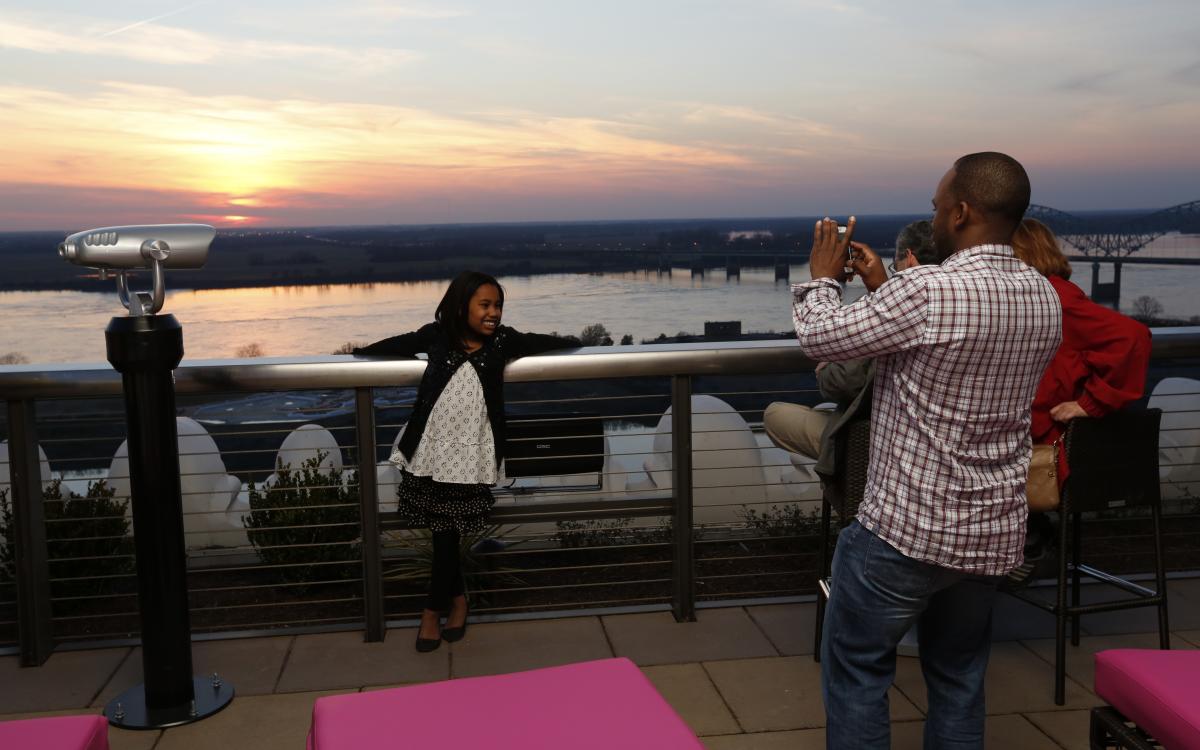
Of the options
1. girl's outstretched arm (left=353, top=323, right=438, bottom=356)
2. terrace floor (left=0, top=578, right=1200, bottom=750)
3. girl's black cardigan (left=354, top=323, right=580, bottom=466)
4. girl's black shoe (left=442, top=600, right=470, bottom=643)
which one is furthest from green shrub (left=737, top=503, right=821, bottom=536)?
girl's outstretched arm (left=353, top=323, right=438, bottom=356)

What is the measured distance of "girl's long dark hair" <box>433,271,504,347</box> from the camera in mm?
3559

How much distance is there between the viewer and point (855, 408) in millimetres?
2814

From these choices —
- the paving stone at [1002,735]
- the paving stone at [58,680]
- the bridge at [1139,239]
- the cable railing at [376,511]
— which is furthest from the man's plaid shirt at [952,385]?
the bridge at [1139,239]

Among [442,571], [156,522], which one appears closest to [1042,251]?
[442,571]

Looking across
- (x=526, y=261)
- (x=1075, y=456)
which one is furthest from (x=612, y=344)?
(x=526, y=261)

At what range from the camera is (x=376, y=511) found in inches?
148

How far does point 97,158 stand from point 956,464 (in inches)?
657

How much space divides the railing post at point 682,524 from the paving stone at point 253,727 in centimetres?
141

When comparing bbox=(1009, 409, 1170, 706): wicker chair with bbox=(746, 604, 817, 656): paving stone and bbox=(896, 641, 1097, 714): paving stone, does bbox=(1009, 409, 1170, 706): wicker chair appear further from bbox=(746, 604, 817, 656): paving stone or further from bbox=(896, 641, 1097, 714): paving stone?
bbox=(746, 604, 817, 656): paving stone

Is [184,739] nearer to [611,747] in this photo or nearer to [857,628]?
[611,747]

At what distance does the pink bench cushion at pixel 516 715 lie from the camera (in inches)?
71.1

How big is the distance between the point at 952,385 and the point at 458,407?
2.01m

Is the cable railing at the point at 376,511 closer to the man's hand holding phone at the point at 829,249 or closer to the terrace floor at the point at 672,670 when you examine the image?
the terrace floor at the point at 672,670

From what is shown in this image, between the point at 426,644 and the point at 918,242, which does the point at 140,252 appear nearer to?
the point at 426,644
